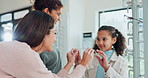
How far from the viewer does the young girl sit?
1.22m

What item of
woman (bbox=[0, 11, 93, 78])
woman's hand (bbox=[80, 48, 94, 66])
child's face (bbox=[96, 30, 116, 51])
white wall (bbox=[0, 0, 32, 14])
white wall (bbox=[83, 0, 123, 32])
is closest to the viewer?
woman (bbox=[0, 11, 93, 78])

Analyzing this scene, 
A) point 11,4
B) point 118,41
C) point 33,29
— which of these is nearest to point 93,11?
point 118,41

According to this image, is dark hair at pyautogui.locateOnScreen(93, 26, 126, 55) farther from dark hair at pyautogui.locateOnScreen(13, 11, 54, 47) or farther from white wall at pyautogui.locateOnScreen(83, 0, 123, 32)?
white wall at pyautogui.locateOnScreen(83, 0, 123, 32)

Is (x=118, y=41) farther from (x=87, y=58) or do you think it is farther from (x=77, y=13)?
(x=77, y=13)

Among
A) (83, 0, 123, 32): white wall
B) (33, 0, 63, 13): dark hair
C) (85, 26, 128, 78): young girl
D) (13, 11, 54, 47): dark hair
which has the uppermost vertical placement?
(83, 0, 123, 32): white wall

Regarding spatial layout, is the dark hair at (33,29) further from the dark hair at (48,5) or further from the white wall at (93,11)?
the white wall at (93,11)

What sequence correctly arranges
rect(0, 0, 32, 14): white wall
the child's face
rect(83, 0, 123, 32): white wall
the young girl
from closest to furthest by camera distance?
the young girl < the child's face < rect(83, 0, 123, 32): white wall < rect(0, 0, 32, 14): white wall

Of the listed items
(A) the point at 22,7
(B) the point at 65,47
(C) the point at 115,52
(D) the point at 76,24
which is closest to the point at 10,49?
(C) the point at 115,52

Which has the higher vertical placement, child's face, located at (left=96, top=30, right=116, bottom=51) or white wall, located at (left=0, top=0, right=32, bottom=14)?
white wall, located at (left=0, top=0, right=32, bottom=14)

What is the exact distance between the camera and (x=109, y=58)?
4.61 ft

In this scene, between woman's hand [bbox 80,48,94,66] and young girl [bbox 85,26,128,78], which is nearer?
woman's hand [bbox 80,48,94,66]

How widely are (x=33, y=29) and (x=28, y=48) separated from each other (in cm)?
10

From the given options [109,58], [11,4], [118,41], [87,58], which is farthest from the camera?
[11,4]

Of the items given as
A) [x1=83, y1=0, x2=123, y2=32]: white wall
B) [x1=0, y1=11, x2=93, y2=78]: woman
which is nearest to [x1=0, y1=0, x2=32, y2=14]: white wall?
[x1=83, y1=0, x2=123, y2=32]: white wall
